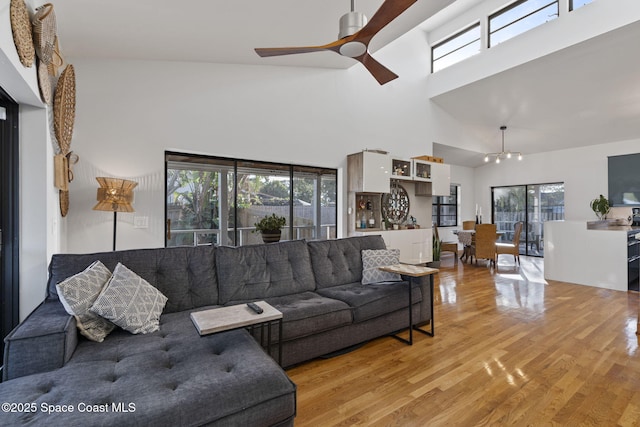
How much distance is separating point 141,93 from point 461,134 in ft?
22.1

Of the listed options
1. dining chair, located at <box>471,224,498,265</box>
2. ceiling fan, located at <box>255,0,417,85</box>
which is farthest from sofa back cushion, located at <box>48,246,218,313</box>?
dining chair, located at <box>471,224,498,265</box>

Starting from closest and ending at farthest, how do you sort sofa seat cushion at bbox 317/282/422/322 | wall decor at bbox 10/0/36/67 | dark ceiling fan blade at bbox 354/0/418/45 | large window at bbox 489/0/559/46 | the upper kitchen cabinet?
wall decor at bbox 10/0/36/67
dark ceiling fan blade at bbox 354/0/418/45
sofa seat cushion at bbox 317/282/422/322
large window at bbox 489/0/559/46
the upper kitchen cabinet

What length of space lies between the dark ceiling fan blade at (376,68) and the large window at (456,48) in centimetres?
440

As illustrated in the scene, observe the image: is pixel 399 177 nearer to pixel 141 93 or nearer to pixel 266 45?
pixel 266 45

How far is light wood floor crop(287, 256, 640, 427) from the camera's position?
1.80m

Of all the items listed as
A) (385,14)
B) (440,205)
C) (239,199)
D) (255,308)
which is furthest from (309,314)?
(440,205)

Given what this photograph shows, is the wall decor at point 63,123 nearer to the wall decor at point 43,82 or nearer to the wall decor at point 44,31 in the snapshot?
the wall decor at point 43,82

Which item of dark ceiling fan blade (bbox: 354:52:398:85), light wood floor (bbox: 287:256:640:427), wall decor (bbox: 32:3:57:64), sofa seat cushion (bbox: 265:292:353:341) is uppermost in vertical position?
dark ceiling fan blade (bbox: 354:52:398:85)

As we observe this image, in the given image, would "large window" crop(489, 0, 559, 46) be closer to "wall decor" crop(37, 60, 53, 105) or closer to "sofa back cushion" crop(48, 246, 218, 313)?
"sofa back cushion" crop(48, 246, 218, 313)

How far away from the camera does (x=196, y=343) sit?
5.66ft

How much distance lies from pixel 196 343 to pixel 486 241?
20.5 ft

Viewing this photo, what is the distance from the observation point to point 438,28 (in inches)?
266

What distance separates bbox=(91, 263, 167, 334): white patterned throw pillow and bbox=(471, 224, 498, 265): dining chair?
618 centimetres

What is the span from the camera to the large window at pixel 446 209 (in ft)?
27.6
